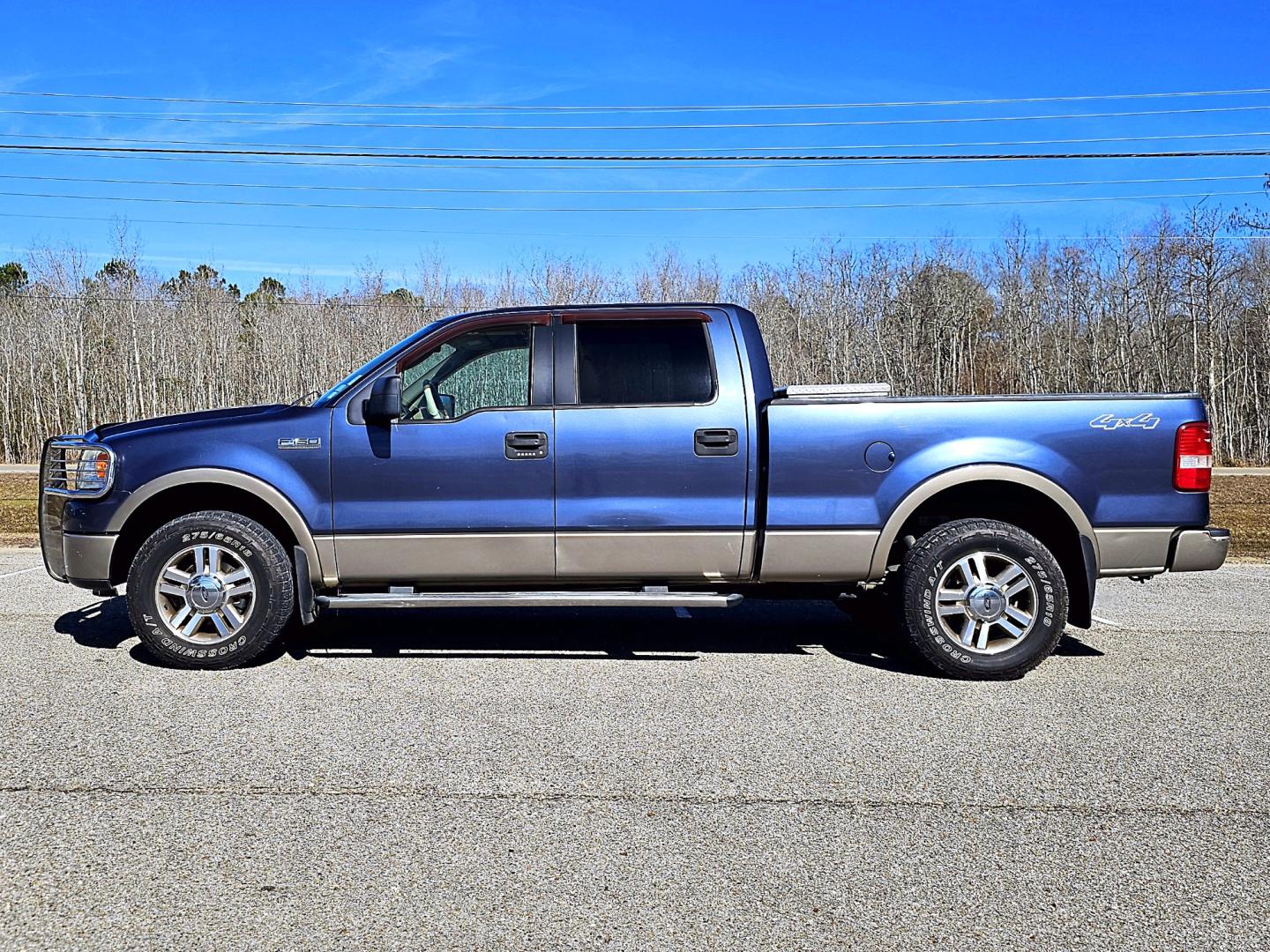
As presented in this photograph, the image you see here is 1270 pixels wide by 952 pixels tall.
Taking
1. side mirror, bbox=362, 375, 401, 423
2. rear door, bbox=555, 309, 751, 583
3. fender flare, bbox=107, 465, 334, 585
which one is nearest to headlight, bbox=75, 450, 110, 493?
fender flare, bbox=107, 465, 334, 585

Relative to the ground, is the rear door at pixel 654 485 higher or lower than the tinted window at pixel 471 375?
lower

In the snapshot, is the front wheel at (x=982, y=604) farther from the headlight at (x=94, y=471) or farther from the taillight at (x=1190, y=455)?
the headlight at (x=94, y=471)

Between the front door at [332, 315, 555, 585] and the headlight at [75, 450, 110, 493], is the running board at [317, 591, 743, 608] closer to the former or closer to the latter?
the front door at [332, 315, 555, 585]

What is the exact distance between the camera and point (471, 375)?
631 cm

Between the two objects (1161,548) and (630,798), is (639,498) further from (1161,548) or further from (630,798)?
(1161,548)

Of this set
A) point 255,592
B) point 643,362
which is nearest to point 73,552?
point 255,592

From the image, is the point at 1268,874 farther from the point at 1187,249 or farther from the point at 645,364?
the point at 1187,249

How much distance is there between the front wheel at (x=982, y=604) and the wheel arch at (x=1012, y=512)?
195 millimetres

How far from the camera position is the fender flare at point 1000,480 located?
586cm

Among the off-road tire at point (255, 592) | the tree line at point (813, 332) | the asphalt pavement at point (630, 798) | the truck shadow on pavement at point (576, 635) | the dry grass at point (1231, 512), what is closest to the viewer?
the asphalt pavement at point (630, 798)

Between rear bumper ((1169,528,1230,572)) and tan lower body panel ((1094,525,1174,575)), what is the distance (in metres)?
0.05

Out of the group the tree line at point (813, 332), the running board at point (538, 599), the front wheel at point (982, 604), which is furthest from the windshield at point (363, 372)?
the tree line at point (813, 332)

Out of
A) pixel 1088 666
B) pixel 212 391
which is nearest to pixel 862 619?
pixel 1088 666

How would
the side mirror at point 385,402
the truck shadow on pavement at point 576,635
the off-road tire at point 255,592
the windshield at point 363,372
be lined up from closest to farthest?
the side mirror at point 385,402
the off-road tire at point 255,592
the windshield at point 363,372
the truck shadow on pavement at point 576,635
